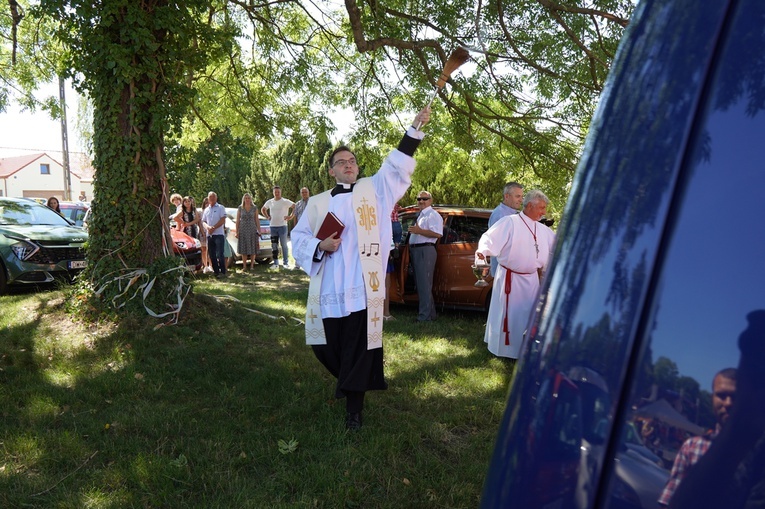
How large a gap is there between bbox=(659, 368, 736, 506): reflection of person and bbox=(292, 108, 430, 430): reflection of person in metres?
3.79

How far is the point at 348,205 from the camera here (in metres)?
4.73

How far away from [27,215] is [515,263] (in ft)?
32.7

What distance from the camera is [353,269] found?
15.2 ft

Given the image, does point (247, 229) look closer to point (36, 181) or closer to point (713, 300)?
point (713, 300)

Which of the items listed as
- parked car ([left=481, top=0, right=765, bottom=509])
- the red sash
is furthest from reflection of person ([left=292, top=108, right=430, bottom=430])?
parked car ([left=481, top=0, right=765, bottom=509])

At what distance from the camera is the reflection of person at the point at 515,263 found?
19.9 feet

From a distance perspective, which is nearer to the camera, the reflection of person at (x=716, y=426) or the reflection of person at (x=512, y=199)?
the reflection of person at (x=716, y=426)

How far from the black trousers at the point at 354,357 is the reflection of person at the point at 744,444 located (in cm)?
384

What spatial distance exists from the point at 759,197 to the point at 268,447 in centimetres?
402

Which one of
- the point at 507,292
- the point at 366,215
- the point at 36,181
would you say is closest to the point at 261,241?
the point at 507,292

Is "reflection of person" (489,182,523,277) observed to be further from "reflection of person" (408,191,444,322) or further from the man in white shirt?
the man in white shirt

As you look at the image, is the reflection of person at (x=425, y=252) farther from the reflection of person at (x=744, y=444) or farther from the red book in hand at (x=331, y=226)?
the reflection of person at (x=744, y=444)

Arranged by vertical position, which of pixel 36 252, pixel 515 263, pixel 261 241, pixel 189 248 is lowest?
pixel 261 241

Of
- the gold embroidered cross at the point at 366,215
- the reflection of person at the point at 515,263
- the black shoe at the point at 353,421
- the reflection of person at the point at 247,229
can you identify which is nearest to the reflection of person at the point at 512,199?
the reflection of person at the point at 515,263
